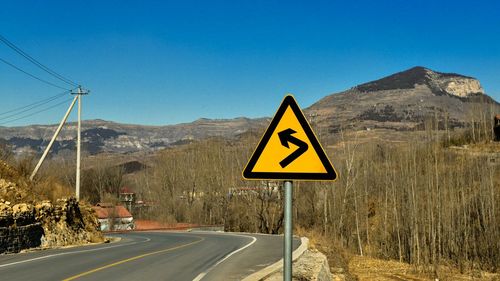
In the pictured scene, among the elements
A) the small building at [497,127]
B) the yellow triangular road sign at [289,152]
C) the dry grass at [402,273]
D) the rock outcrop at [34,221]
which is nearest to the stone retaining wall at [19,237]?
the rock outcrop at [34,221]

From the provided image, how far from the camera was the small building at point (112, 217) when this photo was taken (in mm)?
70312

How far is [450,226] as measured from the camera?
40250mm

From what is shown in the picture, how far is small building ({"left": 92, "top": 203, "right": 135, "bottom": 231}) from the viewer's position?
2768 inches

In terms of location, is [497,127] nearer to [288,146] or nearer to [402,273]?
[402,273]

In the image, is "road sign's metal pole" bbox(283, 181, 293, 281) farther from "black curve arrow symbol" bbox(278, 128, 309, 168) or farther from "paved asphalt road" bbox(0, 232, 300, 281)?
"paved asphalt road" bbox(0, 232, 300, 281)

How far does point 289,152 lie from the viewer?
381cm

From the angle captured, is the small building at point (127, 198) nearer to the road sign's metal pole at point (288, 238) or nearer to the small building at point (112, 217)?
the small building at point (112, 217)

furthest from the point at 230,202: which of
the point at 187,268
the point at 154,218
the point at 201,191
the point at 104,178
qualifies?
the point at 187,268

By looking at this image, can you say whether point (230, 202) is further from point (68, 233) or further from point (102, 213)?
point (68, 233)

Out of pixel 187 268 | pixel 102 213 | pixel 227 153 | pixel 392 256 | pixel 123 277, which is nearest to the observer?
pixel 123 277

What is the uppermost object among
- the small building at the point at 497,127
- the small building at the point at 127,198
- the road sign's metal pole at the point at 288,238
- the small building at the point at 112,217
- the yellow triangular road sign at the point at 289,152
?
the small building at the point at 497,127

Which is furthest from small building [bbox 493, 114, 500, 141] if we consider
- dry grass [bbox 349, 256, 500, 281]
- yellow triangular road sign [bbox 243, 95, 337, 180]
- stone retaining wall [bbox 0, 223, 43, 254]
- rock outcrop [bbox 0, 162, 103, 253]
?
yellow triangular road sign [bbox 243, 95, 337, 180]

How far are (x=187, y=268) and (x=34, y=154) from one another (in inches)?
739

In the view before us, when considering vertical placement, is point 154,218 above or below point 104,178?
below
